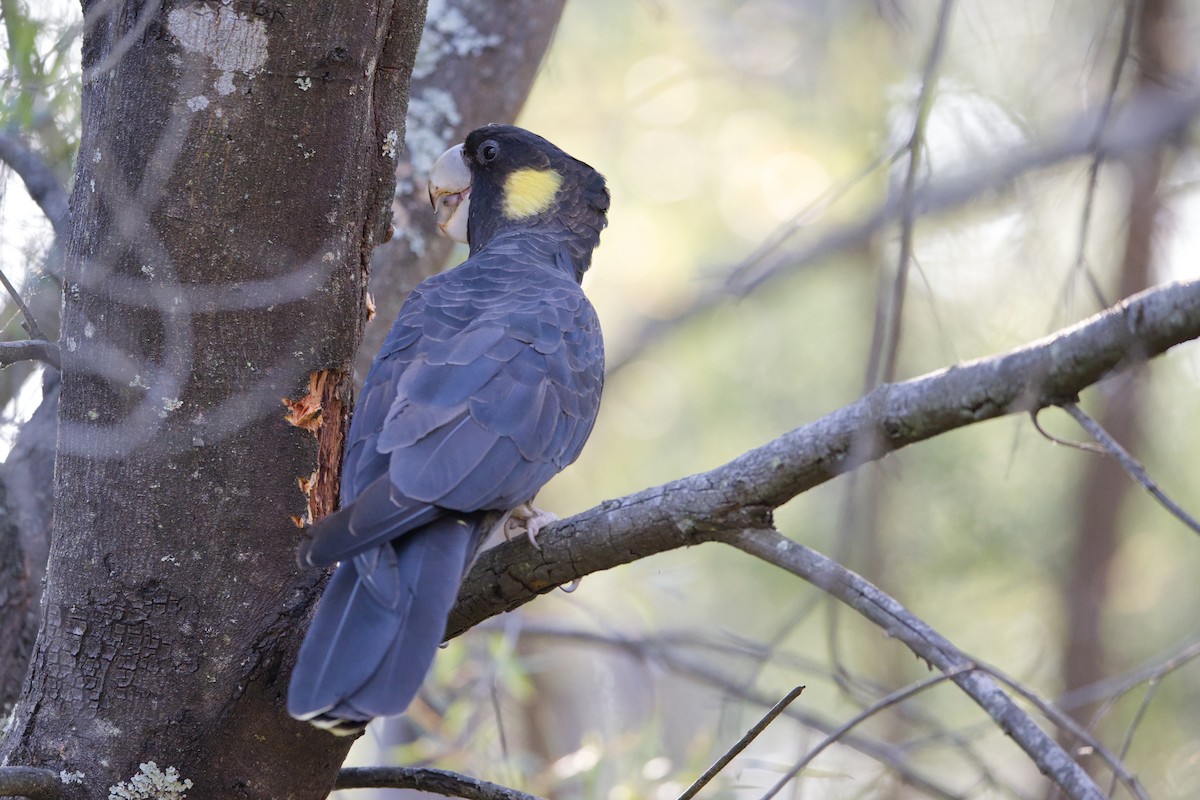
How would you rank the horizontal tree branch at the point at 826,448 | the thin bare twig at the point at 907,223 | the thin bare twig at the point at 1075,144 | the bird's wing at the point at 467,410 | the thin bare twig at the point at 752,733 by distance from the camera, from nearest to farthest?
the thin bare twig at the point at 907,223, the horizontal tree branch at the point at 826,448, the thin bare twig at the point at 752,733, the bird's wing at the point at 467,410, the thin bare twig at the point at 1075,144

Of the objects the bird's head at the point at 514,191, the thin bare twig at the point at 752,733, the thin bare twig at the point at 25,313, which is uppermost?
the bird's head at the point at 514,191

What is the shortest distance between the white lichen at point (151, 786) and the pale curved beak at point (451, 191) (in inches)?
73.0

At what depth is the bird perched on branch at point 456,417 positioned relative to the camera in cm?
171

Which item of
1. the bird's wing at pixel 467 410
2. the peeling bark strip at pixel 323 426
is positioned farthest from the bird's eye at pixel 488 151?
the peeling bark strip at pixel 323 426

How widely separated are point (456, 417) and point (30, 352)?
2.59 ft

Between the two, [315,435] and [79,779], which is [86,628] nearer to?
[79,779]

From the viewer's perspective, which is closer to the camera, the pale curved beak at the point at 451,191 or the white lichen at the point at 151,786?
the white lichen at the point at 151,786

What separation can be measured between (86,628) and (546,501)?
18.5ft

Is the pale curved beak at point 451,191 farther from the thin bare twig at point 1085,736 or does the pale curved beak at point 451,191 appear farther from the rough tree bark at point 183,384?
the thin bare twig at point 1085,736

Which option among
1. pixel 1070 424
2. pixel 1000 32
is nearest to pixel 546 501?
pixel 1070 424

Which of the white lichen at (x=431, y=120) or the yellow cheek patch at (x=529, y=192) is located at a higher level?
the white lichen at (x=431, y=120)

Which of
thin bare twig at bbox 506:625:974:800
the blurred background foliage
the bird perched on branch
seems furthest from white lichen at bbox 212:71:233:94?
the blurred background foliage

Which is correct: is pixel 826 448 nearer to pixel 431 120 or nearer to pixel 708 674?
pixel 431 120

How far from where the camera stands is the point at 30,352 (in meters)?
1.86
